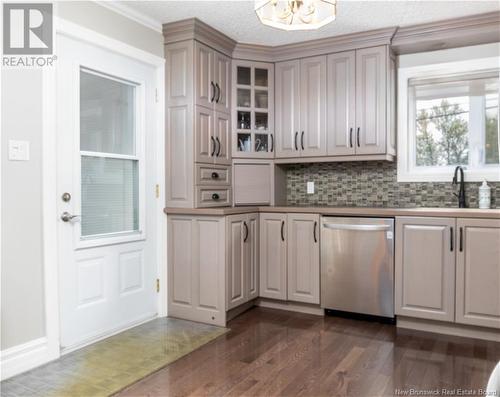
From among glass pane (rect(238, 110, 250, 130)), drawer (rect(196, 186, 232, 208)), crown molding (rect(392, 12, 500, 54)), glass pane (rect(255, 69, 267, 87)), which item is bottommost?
drawer (rect(196, 186, 232, 208))

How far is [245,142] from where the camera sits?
3.97 meters

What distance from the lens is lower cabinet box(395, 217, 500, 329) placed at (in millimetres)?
2947

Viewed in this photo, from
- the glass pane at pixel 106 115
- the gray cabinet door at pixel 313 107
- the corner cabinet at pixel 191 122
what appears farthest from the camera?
the gray cabinet door at pixel 313 107

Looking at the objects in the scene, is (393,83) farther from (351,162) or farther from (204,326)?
(204,326)

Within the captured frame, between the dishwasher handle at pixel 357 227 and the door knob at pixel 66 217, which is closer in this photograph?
the door knob at pixel 66 217

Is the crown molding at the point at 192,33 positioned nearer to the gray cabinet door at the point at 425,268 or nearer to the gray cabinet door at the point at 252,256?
the gray cabinet door at the point at 252,256

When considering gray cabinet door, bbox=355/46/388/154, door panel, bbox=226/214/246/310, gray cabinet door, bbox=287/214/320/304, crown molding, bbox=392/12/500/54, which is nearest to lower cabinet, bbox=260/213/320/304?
gray cabinet door, bbox=287/214/320/304

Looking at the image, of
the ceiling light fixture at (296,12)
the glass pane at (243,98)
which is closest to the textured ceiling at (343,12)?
the glass pane at (243,98)

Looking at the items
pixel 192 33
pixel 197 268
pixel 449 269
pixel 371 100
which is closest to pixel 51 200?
pixel 197 268

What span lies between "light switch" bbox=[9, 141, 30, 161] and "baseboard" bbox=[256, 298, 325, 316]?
2326mm

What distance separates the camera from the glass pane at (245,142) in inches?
155

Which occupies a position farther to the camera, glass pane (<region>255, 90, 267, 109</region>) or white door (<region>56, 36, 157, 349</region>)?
glass pane (<region>255, 90, 267, 109</region>)

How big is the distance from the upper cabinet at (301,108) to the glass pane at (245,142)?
0.91ft

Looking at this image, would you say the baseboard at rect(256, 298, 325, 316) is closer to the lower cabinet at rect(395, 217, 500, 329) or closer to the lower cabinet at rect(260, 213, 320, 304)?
the lower cabinet at rect(260, 213, 320, 304)
